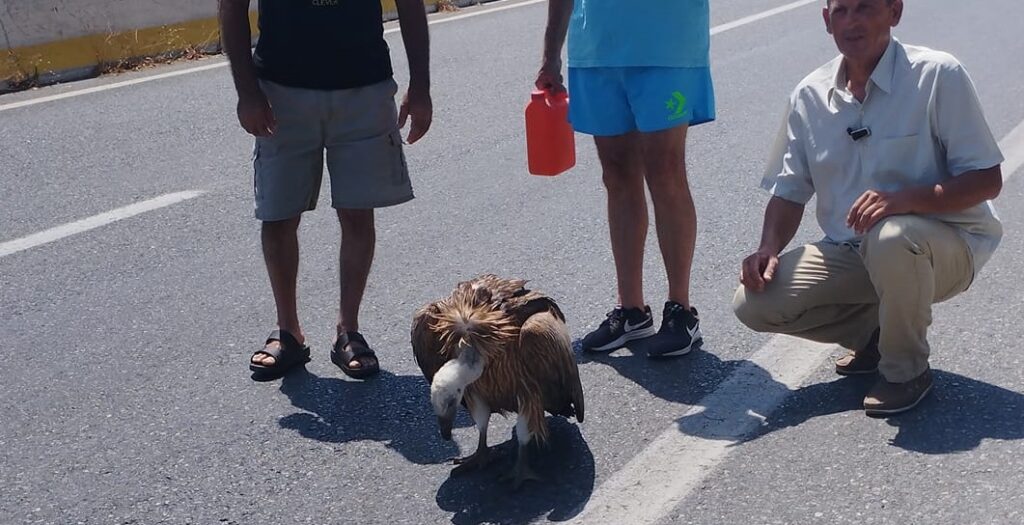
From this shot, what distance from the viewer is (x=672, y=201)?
4551 mm

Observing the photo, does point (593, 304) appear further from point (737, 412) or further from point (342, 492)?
point (342, 492)

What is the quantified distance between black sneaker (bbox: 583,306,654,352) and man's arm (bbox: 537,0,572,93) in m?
0.83

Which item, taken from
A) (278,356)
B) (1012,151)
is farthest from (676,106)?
(1012,151)

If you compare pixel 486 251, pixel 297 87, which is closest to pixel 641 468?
pixel 297 87

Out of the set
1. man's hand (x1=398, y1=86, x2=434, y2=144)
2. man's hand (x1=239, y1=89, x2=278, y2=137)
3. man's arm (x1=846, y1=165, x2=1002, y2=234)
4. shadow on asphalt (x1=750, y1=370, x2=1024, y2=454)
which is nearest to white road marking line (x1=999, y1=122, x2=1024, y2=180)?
shadow on asphalt (x1=750, y1=370, x2=1024, y2=454)

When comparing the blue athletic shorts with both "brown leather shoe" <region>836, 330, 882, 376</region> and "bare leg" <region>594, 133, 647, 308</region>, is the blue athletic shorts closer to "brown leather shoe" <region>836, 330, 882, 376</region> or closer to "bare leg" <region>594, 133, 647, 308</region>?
"bare leg" <region>594, 133, 647, 308</region>

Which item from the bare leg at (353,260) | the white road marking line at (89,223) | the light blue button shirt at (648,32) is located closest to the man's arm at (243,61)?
the bare leg at (353,260)

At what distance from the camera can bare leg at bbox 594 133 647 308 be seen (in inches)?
182

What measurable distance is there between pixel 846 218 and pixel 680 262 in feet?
2.19

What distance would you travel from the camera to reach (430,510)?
355 centimetres

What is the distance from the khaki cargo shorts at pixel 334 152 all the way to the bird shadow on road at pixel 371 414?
23.5 inches

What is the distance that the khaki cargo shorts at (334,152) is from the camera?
448cm

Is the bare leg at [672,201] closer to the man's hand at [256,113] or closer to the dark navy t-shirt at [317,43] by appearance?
the dark navy t-shirt at [317,43]

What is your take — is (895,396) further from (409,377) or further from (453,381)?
(409,377)
